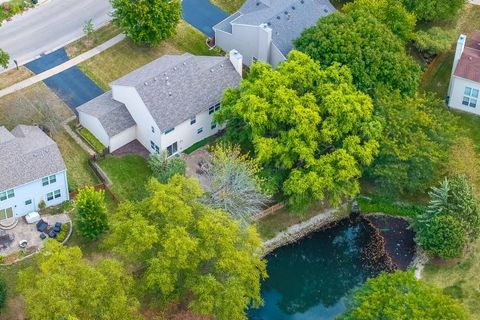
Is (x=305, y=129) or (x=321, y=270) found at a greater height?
(x=305, y=129)

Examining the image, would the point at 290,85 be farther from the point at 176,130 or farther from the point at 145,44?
the point at 145,44

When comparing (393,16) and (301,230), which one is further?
(393,16)

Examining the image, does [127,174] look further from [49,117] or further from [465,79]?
[465,79]

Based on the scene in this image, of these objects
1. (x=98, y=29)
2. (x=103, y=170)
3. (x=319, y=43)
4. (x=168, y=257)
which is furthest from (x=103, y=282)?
(x=98, y=29)

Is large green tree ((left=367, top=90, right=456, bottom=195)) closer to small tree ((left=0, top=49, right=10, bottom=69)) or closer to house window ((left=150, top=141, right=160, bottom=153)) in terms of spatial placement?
house window ((left=150, top=141, right=160, bottom=153))

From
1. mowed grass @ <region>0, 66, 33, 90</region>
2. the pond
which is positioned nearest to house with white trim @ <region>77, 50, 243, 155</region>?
mowed grass @ <region>0, 66, 33, 90</region>

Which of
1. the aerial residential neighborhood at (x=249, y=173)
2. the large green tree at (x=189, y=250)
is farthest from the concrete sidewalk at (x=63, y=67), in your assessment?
the large green tree at (x=189, y=250)

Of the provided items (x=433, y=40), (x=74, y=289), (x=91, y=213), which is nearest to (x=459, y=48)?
(x=433, y=40)
